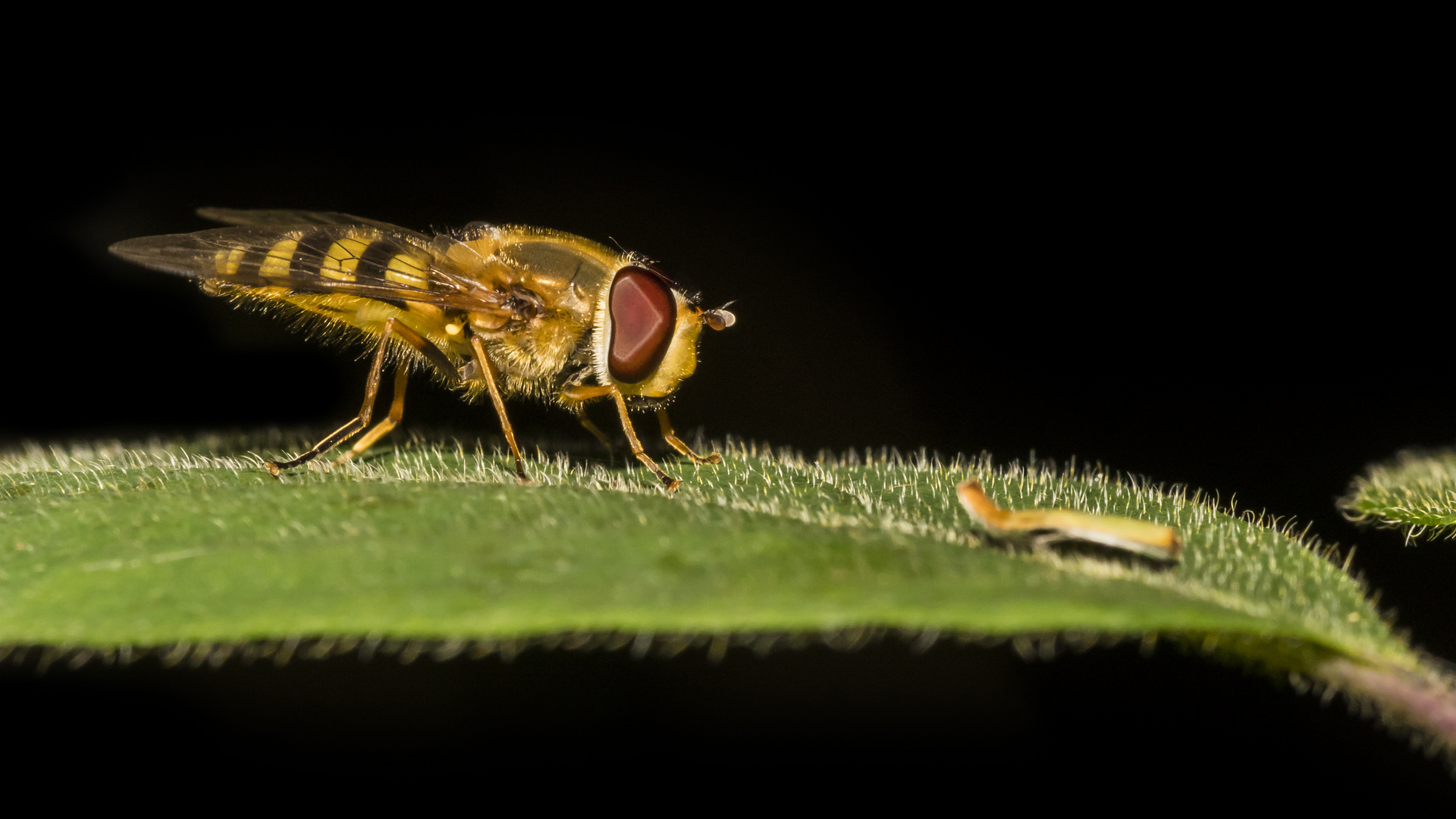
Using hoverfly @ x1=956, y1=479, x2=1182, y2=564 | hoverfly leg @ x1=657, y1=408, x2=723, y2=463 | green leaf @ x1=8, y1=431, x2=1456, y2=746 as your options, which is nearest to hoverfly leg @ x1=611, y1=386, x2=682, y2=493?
hoverfly leg @ x1=657, y1=408, x2=723, y2=463

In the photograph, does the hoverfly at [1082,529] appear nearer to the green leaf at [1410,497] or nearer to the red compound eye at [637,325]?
the green leaf at [1410,497]

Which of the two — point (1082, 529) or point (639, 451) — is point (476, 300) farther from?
point (1082, 529)

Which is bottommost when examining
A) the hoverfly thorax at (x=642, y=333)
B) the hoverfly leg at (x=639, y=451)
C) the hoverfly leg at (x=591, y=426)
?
the hoverfly leg at (x=591, y=426)

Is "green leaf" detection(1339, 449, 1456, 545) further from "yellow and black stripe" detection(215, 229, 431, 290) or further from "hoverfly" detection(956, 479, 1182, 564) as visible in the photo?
"yellow and black stripe" detection(215, 229, 431, 290)

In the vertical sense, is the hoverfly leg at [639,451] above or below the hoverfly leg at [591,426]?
above

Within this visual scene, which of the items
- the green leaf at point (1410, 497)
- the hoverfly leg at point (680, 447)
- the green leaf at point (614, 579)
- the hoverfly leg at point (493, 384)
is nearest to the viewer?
the green leaf at point (614, 579)

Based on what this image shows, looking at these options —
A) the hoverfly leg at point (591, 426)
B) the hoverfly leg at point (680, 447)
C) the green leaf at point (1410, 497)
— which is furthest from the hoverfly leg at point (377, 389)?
the green leaf at point (1410, 497)

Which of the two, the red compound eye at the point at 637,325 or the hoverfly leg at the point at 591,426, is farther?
the hoverfly leg at the point at 591,426

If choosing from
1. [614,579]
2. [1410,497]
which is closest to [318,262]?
[614,579]
